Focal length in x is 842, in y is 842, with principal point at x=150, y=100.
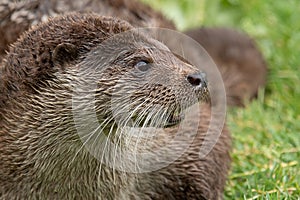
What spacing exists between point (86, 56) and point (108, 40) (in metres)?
0.10

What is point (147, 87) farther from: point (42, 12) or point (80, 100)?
point (42, 12)

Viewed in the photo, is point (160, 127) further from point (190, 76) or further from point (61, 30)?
point (61, 30)

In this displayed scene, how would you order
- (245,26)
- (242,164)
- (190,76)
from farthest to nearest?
(245,26), (242,164), (190,76)

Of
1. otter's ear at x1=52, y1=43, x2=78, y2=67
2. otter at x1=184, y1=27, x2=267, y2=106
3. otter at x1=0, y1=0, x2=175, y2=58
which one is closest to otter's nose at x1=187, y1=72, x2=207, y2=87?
otter's ear at x1=52, y1=43, x2=78, y2=67

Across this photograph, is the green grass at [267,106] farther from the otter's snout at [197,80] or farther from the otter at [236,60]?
the otter's snout at [197,80]

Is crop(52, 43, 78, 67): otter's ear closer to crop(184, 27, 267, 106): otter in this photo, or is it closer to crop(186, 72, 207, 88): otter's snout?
crop(186, 72, 207, 88): otter's snout

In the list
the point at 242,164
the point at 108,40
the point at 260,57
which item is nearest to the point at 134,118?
the point at 108,40

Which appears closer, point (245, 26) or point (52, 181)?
point (52, 181)

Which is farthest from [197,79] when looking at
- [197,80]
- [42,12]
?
[42,12]

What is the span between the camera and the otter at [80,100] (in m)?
3.17

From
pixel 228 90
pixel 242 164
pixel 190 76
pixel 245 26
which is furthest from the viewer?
pixel 245 26

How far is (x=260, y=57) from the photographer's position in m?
5.04

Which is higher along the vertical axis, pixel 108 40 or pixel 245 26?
pixel 245 26

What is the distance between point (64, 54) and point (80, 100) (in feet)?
0.61
